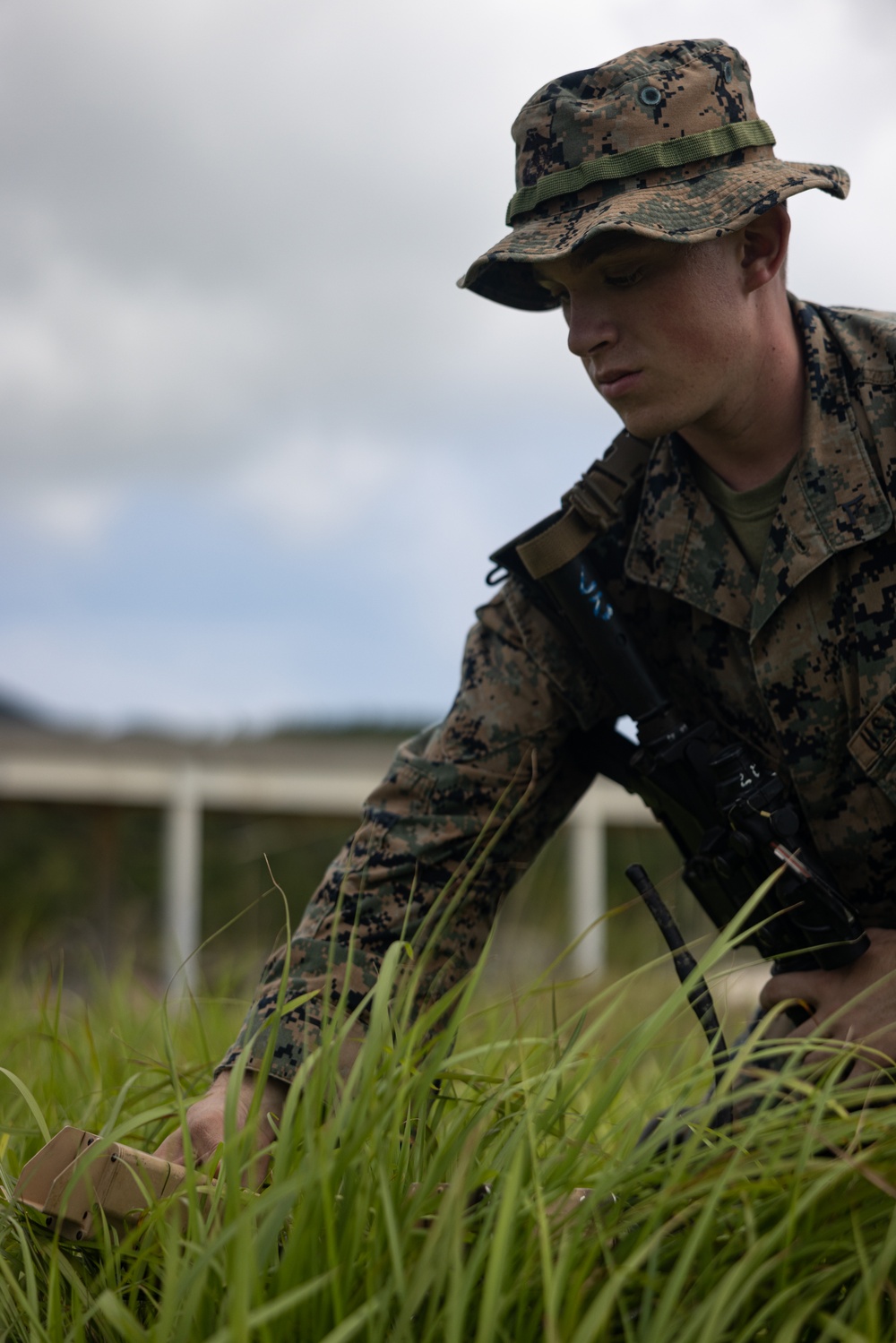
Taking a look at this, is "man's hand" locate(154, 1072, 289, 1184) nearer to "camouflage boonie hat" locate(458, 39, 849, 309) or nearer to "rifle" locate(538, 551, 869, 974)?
"rifle" locate(538, 551, 869, 974)

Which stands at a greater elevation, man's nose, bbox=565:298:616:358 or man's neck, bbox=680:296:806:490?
man's nose, bbox=565:298:616:358

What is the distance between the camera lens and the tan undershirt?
2334 mm

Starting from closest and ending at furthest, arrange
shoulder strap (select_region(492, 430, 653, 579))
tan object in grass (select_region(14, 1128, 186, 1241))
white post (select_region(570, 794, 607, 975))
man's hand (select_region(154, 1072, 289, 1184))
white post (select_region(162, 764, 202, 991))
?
tan object in grass (select_region(14, 1128, 186, 1241)) → man's hand (select_region(154, 1072, 289, 1184)) → shoulder strap (select_region(492, 430, 653, 579)) → white post (select_region(162, 764, 202, 991)) → white post (select_region(570, 794, 607, 975))

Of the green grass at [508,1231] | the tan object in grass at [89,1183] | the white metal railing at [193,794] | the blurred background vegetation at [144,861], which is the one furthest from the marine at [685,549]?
the white metal railing at [193,794]

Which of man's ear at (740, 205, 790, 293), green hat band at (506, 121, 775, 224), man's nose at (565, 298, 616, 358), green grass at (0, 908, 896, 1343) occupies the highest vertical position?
green hat band at (506, 121, 775, 224)

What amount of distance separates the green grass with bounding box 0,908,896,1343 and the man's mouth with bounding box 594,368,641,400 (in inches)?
42.1

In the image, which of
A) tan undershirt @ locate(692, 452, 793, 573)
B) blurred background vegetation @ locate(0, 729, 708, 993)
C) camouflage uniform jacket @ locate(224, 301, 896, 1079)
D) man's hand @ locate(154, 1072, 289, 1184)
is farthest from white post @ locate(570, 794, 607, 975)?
man's hand @ locate(154, 1072, 289, 1184)

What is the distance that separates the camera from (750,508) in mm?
2357

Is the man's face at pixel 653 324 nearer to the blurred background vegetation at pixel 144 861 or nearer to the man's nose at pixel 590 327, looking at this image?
the man's nose at pixel 590 327

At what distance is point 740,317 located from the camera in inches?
84.7

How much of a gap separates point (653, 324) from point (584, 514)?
389mm

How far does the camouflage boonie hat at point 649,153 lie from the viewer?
2043mm

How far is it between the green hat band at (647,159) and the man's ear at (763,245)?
0.14 metres

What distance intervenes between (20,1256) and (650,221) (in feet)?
5.79
